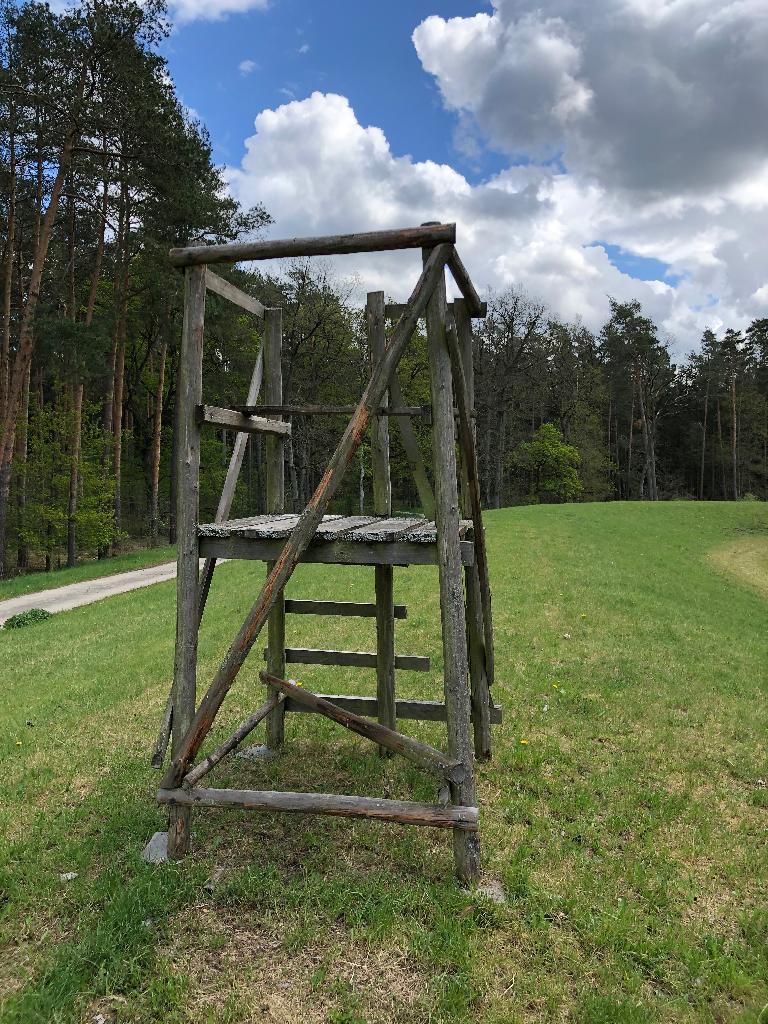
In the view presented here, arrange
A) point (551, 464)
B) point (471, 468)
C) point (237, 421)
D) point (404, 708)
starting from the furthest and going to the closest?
point (551, 464) → point (404, 708) → point (471, 468) → point (237, 421)

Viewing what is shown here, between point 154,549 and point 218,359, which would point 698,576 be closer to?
point 154,549

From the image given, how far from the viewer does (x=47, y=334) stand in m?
15.8

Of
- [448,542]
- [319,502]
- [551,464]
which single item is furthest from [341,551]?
[551,464]

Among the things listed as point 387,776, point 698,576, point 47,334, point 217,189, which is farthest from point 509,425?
point 387,776

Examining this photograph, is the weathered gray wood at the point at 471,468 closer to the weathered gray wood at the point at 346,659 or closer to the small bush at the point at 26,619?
the weathered gray wood at the point at 346,659

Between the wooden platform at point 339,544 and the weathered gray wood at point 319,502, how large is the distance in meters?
0.19

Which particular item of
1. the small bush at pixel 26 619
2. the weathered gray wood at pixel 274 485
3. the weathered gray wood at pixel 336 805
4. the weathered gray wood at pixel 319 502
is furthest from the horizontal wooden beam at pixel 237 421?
the small bush at pixel 26 619

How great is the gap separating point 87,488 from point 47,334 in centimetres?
554

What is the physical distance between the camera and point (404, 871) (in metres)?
3.58

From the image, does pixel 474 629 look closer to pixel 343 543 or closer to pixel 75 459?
pixel 343 543

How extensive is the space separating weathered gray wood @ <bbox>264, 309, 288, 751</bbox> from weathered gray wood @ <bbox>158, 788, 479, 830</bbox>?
1398 mm

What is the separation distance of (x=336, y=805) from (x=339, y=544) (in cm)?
147

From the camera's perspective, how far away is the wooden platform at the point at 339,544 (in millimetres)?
3676

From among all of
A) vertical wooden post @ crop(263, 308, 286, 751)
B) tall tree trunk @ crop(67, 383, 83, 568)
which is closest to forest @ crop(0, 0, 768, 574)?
tall tree trunk @ crop(67, 383, 83, 568)
